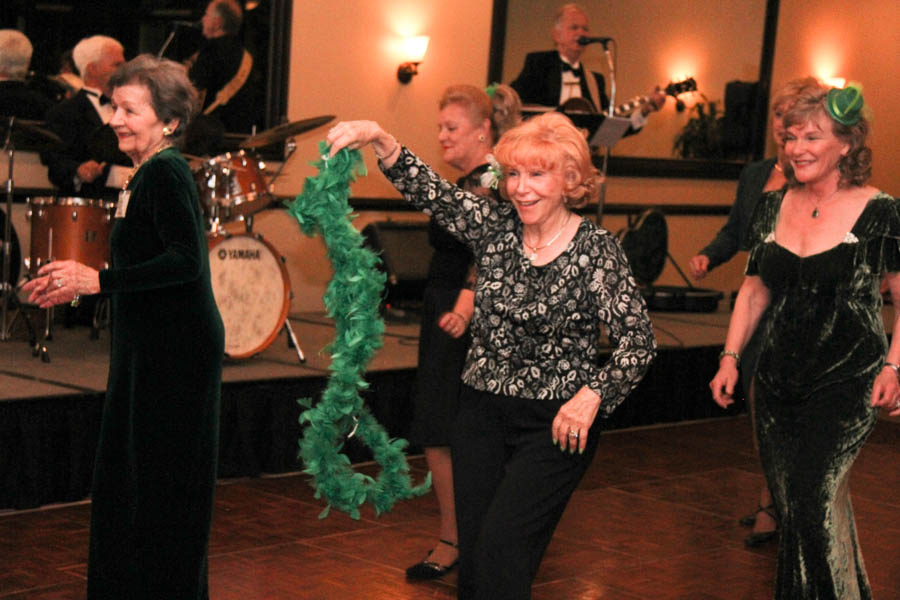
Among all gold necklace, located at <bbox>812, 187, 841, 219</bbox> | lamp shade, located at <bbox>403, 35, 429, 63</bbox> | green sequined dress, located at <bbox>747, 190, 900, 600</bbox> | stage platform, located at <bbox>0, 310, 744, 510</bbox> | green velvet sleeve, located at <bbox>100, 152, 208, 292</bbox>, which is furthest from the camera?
lamp shade, located at <bbox>403, 35, 429, 63</bbox>

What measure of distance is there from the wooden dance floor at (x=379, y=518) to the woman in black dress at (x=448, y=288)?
52cm

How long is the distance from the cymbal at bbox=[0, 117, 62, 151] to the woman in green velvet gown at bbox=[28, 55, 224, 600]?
10.0ft

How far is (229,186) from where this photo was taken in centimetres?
637

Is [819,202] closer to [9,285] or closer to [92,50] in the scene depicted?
[9,285]

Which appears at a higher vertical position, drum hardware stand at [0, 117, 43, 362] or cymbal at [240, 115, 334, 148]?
cymbal at [240, 115, 334, 148]

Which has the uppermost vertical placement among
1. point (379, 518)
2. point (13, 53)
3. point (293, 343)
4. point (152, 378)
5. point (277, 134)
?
point (13, 53)

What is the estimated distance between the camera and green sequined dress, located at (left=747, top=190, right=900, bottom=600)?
347 centimetres

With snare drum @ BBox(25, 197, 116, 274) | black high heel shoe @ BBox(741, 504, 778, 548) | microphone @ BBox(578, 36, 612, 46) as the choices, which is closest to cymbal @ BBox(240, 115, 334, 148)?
snare drum @ BBox(25, 197, 116, 274)

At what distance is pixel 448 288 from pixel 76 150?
→ 339 centimetres

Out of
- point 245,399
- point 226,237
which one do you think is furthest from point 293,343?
point 245,399

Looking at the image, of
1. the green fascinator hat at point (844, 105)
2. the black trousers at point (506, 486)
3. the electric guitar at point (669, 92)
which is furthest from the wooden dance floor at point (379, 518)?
the electric guitar at point (669, 92)

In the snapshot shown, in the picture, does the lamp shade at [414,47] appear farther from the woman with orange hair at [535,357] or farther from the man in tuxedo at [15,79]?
the woman with orange hair at [535,357]

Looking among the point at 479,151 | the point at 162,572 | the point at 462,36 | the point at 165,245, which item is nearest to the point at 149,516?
→ the point at 162,572

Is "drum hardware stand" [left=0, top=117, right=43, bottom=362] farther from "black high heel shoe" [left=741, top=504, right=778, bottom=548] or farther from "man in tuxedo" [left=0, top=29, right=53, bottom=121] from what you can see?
"black high heel shoe" [left=741, top=504, right=778, bottom=548]
